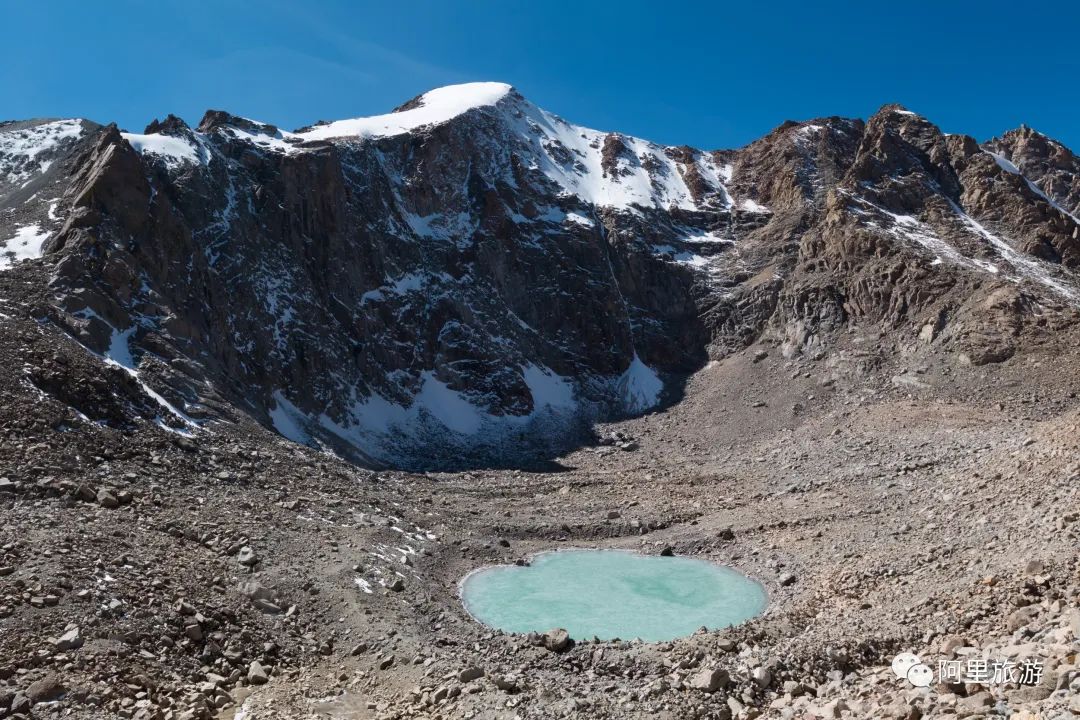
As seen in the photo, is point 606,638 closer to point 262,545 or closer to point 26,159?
point 262,545

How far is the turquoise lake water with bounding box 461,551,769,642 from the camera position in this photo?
77.6ft

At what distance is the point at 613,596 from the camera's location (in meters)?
27.0

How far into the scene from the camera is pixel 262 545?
75.7 feet

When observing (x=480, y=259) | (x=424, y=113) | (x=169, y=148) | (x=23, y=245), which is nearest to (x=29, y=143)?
(x=169, y=148)

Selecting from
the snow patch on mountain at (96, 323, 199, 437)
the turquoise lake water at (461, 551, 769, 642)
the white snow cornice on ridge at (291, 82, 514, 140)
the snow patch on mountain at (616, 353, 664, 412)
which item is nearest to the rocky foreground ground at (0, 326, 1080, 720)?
the turquoise lake water at (461, 551, 769, 642)

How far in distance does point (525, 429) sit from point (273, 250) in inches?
975

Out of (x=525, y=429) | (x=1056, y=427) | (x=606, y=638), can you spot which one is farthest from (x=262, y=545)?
(x=525, y=429)

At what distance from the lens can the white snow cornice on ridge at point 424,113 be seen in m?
75.8

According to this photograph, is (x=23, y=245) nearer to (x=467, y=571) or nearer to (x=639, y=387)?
(x=467, y=571)

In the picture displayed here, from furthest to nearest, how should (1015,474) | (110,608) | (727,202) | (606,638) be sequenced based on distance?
(727,202), (1015,474), (606,638), (110,608)

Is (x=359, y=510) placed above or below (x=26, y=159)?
below

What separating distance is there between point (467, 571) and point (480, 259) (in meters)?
47.6

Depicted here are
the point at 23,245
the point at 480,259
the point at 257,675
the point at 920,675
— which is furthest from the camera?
the point at 480,259

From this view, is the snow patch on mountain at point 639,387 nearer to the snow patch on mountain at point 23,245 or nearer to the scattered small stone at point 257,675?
the snow patch on mountain at point 23,245
